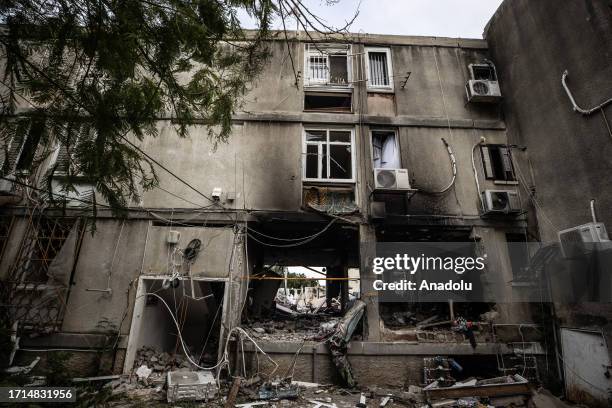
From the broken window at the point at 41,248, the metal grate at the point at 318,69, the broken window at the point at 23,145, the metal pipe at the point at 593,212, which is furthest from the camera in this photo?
the metal grate at the point at 318,69

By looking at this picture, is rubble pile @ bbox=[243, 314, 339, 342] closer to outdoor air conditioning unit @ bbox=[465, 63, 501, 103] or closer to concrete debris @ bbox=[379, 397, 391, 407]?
concrete debris @ bbox=[379, 397, 391, 407]

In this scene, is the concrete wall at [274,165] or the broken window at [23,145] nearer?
the broken window at [23,145]

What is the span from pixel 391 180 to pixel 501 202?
3.09 m

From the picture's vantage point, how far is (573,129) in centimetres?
737

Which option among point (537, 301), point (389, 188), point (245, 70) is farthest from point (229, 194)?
point (537, 301)

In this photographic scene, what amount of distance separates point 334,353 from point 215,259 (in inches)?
147

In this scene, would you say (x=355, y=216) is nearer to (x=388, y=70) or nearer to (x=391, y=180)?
(x=391, y=180)

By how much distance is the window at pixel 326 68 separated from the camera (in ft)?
33.5

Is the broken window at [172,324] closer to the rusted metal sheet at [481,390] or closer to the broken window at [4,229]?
the broken window at [4,229]

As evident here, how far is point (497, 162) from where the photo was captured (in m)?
9.39

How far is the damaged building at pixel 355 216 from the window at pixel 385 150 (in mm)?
62

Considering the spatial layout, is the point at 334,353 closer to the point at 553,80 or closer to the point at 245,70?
the point at 245,70

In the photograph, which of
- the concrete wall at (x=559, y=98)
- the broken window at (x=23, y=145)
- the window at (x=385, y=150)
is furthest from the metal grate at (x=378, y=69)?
the broken window at (x=23, y=145)

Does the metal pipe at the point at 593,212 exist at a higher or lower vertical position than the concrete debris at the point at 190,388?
higher
